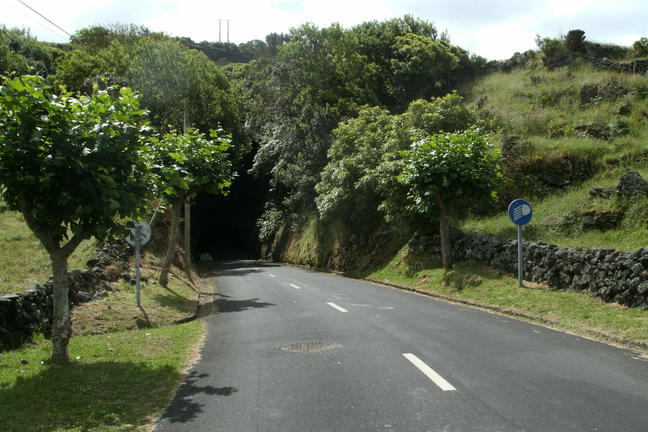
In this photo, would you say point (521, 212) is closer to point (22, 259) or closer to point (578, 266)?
point (578, 266)

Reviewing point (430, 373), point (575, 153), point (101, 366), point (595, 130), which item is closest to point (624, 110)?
point (595, 130)

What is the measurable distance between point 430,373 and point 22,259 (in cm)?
1345

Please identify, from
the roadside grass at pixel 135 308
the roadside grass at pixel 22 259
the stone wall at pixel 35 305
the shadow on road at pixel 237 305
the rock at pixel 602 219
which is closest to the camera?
the stone wall at pixel 35 305

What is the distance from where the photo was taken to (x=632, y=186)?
16.5 metres

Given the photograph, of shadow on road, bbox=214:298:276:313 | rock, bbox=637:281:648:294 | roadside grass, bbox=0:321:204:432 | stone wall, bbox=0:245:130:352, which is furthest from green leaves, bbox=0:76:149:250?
rock, bbox=637:281:648:294

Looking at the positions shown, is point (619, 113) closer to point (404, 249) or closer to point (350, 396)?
point (404, 249)

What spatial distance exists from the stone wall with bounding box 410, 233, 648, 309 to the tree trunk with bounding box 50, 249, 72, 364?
427 inches

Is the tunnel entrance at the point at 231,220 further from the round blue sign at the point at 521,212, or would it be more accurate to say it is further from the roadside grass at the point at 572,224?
the round blue sign at the point at 521,212

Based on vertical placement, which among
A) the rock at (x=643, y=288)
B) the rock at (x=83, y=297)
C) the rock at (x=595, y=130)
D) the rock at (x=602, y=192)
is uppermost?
the rock at (x=595, y=130)

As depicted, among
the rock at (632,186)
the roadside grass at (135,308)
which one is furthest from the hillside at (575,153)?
the roadside grass at (135,308)

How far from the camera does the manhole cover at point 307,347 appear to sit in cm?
921

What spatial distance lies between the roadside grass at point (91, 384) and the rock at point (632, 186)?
13.5m

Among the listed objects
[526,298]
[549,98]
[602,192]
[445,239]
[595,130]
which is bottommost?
[526,298]

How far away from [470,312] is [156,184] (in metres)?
8.40
